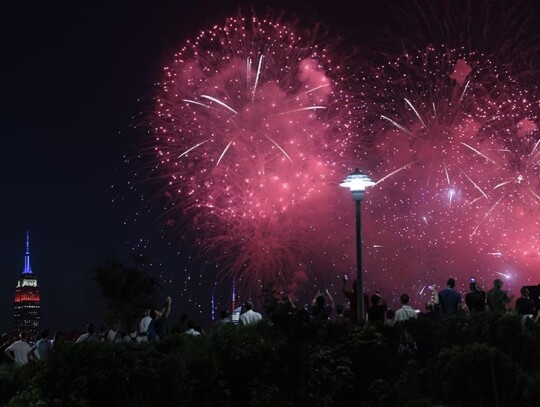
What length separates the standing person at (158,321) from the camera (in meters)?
19.2

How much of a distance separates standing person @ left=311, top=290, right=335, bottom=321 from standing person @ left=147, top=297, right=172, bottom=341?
3.46 m

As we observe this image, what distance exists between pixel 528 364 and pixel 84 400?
6508 millimetres

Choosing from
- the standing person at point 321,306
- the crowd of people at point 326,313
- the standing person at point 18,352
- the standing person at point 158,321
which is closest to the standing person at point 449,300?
the crowd of people at point 326,313

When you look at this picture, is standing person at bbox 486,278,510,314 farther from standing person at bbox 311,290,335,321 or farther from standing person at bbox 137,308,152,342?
standing person at bbox 137,308,152,342

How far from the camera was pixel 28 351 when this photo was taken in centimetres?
2000

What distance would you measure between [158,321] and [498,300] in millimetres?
7800

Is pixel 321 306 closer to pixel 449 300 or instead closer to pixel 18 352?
pixel 449 300

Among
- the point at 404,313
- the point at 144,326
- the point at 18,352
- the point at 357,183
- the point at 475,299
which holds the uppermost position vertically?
the point at 357,183

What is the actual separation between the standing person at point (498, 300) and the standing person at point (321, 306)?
2.74 m

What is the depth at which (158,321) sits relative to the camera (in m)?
19.6

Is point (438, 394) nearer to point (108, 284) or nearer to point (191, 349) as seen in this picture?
point (191, 349)

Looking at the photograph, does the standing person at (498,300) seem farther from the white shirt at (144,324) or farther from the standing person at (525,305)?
the white shirt at (144,324)

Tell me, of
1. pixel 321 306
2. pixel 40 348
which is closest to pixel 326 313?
pixel 321 306

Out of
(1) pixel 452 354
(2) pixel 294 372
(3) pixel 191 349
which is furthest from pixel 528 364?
(3) pixel 191 349
